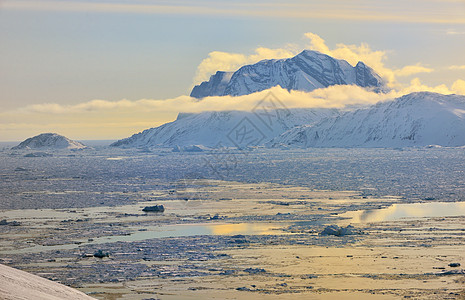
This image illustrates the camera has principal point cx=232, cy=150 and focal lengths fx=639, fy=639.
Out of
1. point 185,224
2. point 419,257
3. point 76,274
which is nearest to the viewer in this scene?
point 76,274

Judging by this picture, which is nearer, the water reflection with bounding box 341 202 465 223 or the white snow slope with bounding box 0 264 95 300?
the white snow slope with bounding box 0 264 95 300

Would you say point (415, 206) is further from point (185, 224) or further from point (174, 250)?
point (174, 250)

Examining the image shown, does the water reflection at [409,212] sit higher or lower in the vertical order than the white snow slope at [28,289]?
lower

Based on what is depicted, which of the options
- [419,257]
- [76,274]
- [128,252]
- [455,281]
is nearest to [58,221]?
[128,252]

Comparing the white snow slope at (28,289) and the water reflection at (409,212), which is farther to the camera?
the water reflection at (409,212)

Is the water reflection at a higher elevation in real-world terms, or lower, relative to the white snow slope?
lower
